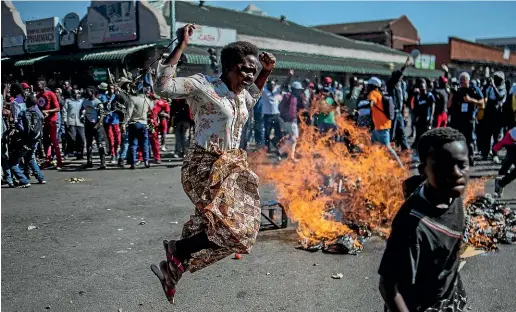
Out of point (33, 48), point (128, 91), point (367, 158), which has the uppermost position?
point (33, 48)

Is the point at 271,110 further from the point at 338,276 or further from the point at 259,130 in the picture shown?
the point at 338,276

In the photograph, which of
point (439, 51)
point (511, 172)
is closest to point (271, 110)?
point (511, 172)

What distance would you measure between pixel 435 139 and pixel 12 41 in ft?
82.8

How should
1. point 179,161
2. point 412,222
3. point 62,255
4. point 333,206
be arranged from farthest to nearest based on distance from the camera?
point 179,161, point 333,206, point 62,255, point 412,222

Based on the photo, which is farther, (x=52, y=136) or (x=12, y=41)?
(x=12, y=41)

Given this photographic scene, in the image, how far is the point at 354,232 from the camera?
5574 mm

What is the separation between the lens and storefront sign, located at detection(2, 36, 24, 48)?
75.4 ft

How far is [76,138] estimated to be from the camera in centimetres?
1216

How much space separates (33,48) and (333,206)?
19922mm

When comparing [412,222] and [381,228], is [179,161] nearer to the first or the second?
[381,228]

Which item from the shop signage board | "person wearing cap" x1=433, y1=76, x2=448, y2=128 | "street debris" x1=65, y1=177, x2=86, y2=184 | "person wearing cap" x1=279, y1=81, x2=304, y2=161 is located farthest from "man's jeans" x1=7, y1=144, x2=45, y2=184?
the shop signage board

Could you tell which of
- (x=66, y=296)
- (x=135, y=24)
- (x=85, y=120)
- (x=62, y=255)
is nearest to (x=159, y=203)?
(x=62, y=255)

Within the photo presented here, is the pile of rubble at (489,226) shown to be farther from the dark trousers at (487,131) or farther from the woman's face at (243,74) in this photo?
the dark trousers at (487,131)

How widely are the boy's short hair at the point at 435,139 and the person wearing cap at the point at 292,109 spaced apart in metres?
9.86
